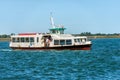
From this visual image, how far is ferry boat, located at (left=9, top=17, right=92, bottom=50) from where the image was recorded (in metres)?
93.2

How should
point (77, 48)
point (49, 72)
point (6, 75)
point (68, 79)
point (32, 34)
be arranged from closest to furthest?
point (68, 79) < point (6, 75) < point (49, 72) < point (77, 48) < point (32, 34)

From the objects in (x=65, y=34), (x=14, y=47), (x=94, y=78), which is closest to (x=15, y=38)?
(x=14, y=47)

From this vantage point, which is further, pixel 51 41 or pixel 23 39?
pixel 23 39

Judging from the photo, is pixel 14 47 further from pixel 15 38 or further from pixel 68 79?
pixel 68 79

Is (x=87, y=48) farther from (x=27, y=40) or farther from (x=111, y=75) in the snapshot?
(x=111, y=75)

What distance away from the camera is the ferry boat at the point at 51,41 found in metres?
93.2

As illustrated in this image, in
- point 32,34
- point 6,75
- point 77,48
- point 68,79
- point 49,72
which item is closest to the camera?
point 68,79

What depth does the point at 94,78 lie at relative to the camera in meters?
48.0

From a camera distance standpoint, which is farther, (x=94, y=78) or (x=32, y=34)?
(x=32, y=34)

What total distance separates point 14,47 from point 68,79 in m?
54.1

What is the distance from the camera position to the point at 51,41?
94.8 metres

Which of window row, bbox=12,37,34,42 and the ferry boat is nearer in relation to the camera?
the ferry boat

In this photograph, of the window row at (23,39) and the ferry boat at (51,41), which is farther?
the window row at (23,39)

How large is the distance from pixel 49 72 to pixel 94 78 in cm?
815
